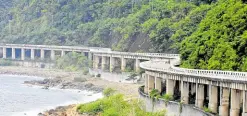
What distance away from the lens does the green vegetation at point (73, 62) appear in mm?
132875

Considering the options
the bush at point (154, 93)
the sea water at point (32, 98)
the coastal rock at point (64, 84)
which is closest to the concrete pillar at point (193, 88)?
the bush at point (154, 93)

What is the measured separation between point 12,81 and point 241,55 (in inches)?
3039

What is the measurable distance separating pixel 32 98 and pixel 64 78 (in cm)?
2585

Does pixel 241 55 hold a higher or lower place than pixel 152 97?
higher

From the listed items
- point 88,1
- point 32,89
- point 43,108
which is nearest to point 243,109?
point 43,108

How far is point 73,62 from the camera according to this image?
136m

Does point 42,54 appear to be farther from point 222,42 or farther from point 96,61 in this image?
point 222,42

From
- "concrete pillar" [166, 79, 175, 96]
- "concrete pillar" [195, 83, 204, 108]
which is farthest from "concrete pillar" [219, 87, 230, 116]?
"concrete pillar" [166, 79, 175, 96]

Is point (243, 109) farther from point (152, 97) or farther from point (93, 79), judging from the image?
point (93, 79)

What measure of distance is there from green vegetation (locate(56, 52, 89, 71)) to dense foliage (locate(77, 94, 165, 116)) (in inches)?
2343

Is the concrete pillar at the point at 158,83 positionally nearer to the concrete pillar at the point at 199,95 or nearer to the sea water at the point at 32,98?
the concrete pillar at the point at 199,95

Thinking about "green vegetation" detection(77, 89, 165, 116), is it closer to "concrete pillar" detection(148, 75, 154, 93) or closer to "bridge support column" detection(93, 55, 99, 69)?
"concrete pillar" detection(148, 75, 154, 93)

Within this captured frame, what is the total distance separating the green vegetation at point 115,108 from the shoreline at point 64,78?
2145 mm

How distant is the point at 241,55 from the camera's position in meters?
56.1
